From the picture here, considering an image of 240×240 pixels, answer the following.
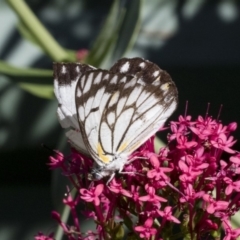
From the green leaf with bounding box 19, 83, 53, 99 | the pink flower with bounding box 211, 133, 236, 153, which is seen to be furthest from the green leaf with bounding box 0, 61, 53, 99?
the pink flower with bounding box 211, 133, 236, 153

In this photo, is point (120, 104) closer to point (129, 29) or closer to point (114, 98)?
point (114, 98)

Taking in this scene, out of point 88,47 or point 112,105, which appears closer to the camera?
→ point 112,105

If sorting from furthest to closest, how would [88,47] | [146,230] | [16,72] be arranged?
[88,47]
[16,72]
[146,230]

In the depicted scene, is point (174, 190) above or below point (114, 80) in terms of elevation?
below

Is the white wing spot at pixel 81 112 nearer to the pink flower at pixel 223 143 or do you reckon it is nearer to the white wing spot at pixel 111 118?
the white wing spot at pixel 111 118

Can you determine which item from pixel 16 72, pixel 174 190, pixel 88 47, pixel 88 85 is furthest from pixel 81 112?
pixel 88 47

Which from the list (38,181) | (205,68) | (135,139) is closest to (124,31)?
Result: (135,139)
